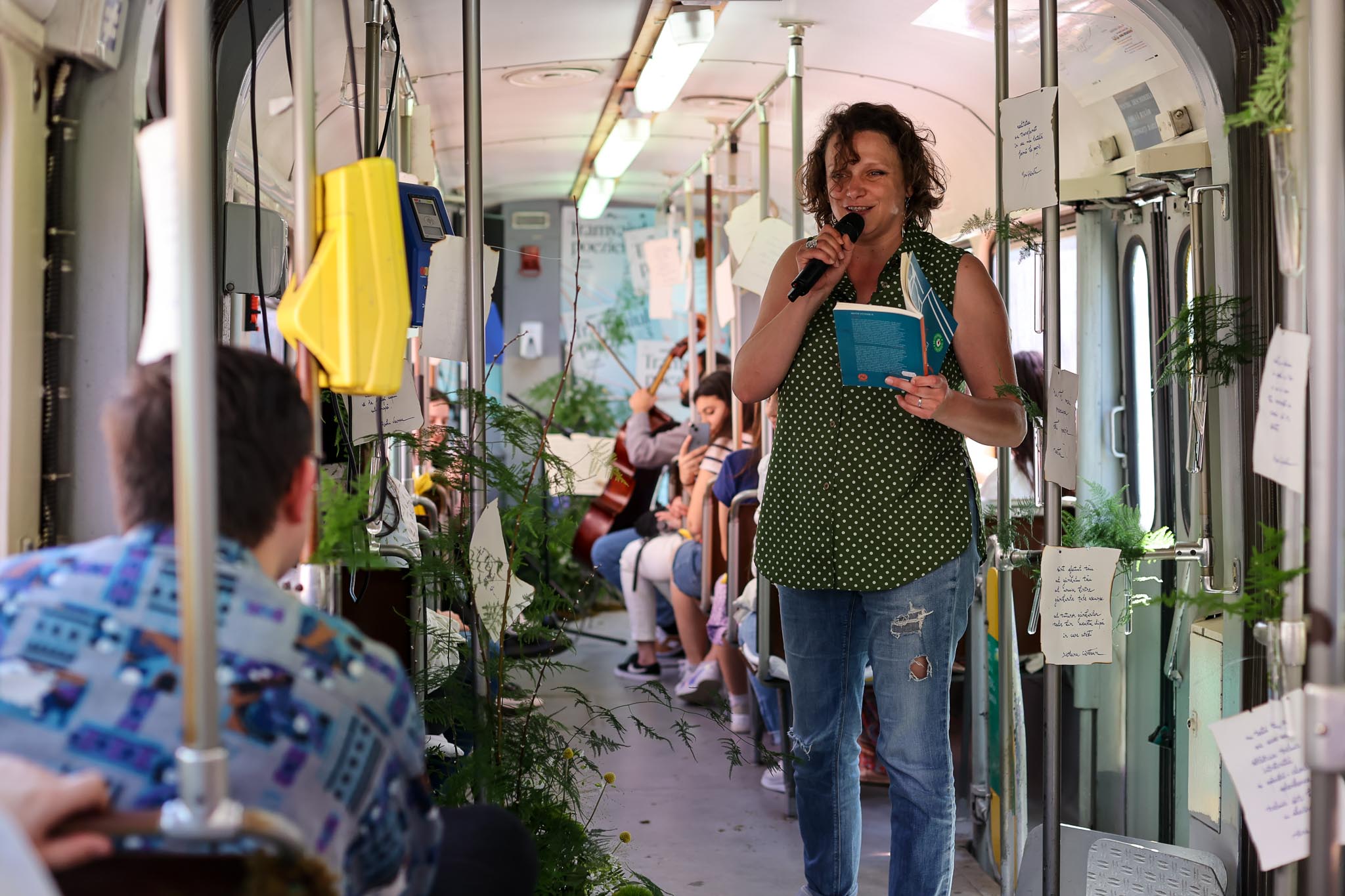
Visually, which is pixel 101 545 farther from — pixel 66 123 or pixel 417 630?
pixel 417 630

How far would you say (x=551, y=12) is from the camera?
3832mm

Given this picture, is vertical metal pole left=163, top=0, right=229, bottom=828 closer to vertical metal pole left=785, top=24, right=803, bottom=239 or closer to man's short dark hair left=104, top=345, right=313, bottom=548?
man's short dark hair left=104, top=345, right=313, bottom=548

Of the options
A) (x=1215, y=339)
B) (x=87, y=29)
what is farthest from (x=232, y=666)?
(x=1215, y=339)

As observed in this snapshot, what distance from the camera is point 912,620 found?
7.61 feet

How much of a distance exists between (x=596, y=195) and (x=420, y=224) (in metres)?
4.78

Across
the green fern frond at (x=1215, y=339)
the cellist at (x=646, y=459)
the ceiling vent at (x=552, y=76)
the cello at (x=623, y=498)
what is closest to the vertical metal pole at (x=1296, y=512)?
the green fern frond at (x=1215, y=339)

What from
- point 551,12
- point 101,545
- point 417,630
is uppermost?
point 551,12

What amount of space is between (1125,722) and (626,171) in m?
4.57

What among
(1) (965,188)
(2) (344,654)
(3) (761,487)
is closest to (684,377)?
(1) (965,188)

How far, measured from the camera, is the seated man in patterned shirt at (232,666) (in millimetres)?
1098

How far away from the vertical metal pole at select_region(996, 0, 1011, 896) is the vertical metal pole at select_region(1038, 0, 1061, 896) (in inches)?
7.8

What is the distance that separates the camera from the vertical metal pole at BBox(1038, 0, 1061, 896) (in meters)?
2.41

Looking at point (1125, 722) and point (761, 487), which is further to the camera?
point (761, 487)

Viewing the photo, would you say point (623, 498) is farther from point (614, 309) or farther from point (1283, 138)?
point (1283, 138)
